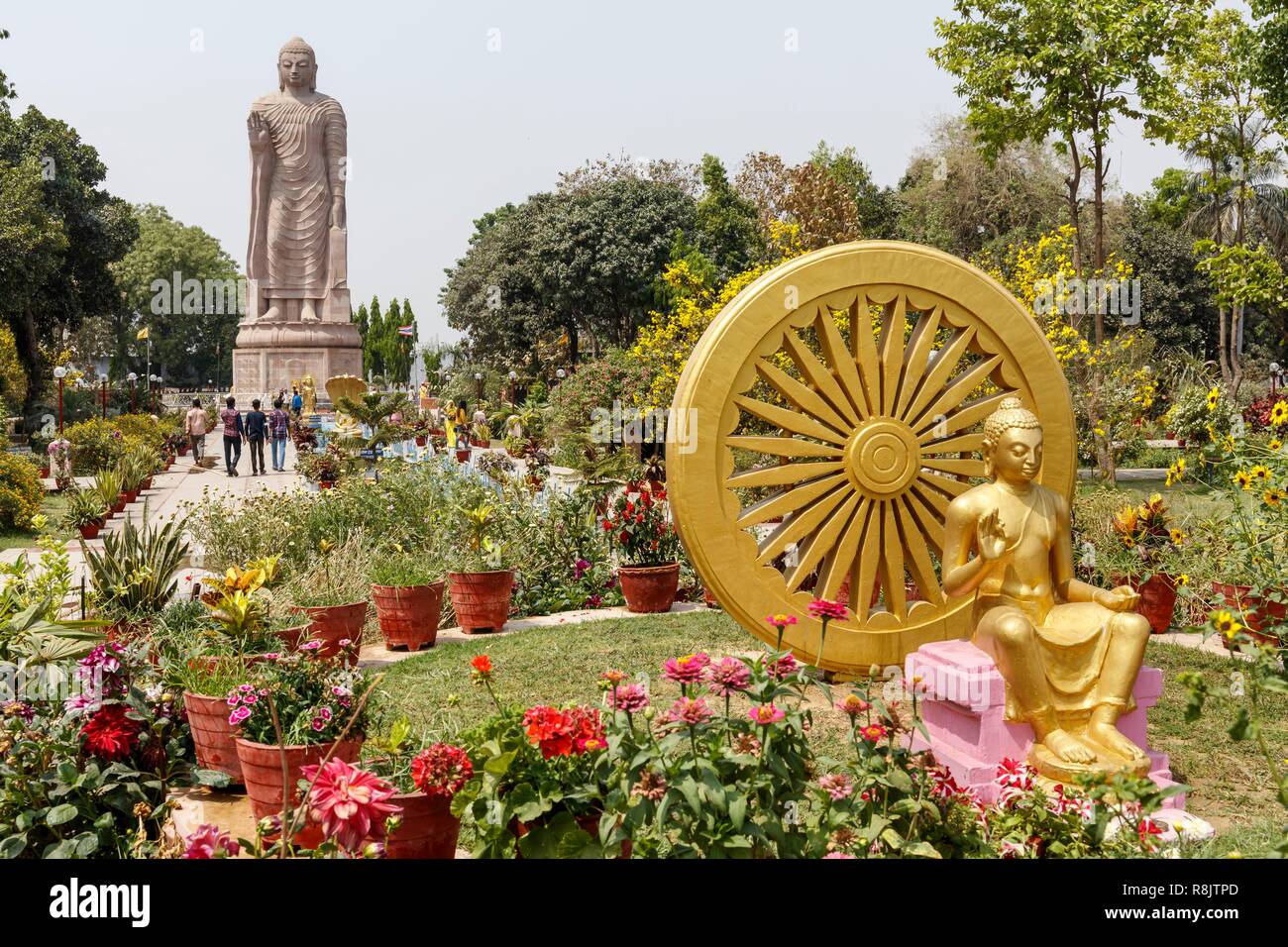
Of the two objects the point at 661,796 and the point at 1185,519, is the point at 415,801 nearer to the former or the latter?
the point at 661,796

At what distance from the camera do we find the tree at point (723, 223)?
115 ft

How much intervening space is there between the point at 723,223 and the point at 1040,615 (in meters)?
31.8

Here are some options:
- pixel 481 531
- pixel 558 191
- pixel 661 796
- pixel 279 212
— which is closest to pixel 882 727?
pixel 661 796

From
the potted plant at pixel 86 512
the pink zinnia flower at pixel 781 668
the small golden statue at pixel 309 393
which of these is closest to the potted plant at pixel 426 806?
the pink zinnia flower at pixel 781 668

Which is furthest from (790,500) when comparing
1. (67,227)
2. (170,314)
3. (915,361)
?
(170,314)

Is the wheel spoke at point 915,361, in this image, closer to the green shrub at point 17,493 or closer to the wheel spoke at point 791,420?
the wheel spoke at point 791,420

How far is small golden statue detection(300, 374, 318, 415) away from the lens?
27664 millimetres

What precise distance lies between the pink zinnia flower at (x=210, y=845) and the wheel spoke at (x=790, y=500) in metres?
3.18

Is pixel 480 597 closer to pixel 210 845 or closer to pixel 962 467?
pixel 962 467

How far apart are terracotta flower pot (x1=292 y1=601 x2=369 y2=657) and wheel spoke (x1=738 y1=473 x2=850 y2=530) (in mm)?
2707

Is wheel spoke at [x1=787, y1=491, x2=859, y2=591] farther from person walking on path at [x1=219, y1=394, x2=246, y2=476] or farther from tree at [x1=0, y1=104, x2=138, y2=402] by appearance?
tree at [x1=0, y1=104, x2=138, y2=402]

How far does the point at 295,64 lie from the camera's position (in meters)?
29.6

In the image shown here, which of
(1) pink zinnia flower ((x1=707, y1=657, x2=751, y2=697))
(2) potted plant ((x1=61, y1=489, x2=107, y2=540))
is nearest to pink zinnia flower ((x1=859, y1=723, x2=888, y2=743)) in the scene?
(1) pink zinnia flower ((x1=707, y1=657, x2=751, y2=697))
